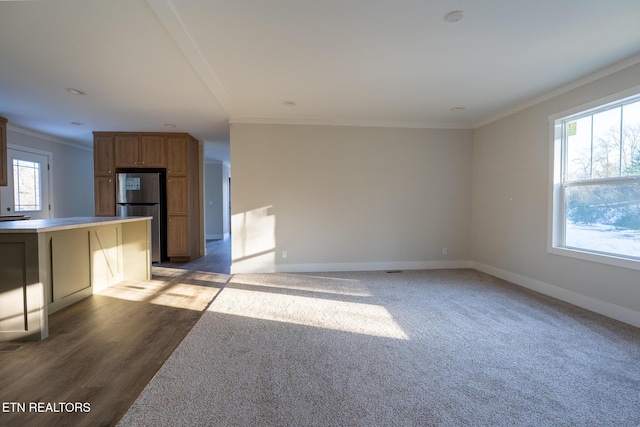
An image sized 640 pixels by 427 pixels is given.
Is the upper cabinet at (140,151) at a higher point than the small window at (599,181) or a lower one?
higher

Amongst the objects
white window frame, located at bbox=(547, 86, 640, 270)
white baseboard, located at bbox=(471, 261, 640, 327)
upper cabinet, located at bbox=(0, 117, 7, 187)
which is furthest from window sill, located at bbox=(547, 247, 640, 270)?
upper cabinet, located at bbox=(0, 117, 7, 187)

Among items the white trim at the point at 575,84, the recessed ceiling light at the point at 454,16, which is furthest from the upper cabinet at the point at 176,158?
the white trim at the point at 575,84

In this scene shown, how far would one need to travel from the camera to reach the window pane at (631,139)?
2.91 meters

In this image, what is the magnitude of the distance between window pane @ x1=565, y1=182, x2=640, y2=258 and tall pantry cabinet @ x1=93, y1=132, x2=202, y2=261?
20.1 ft

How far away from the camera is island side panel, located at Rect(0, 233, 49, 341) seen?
248 cm

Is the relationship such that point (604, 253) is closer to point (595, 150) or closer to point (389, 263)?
point (595, 150)

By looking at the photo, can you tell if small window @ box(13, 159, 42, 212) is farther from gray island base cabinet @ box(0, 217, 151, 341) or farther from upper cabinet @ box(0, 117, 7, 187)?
gray island base cabinet @ box(0, 217, 151, 341)

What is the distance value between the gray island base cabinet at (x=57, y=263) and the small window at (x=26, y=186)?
2917mm

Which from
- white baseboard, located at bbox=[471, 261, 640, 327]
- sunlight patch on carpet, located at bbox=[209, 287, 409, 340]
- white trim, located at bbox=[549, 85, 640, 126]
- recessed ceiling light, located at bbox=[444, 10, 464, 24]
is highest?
recessed ceiling light, located at bbox=[444, 10, 464, 24]

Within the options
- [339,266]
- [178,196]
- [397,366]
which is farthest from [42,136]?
[397,366]

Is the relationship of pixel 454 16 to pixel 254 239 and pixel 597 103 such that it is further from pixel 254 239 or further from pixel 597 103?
pixel 254 239

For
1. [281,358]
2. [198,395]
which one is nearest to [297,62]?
[281,358]

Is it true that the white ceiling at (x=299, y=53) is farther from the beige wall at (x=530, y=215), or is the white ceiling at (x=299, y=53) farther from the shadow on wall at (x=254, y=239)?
the shadow on wall at (x=254, y=239)

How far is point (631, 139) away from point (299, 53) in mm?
3366
